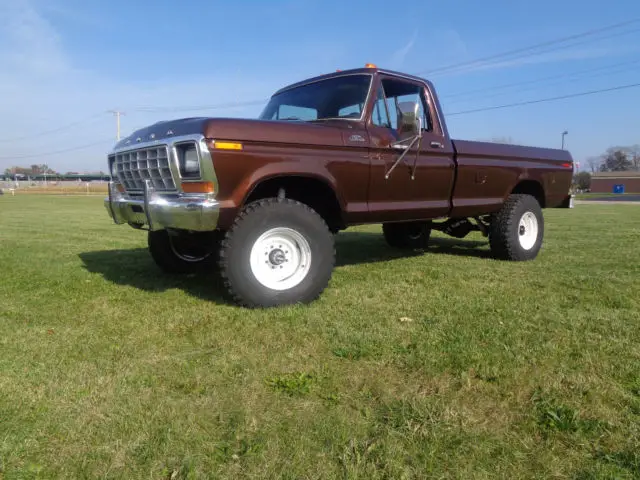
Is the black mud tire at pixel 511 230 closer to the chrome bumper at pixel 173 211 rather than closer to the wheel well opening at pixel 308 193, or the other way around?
the wheel well opening at pixel 308 193

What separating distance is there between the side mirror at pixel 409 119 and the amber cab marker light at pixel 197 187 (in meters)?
2.02

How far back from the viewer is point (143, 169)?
4.30 m

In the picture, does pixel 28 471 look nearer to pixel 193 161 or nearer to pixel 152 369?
pixel 152 369

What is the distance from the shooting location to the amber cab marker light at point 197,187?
374 centimetres

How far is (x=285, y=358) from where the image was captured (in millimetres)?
2910

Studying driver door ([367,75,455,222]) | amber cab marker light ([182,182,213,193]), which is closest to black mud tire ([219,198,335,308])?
amber cab marker light ([182,182,213,193])

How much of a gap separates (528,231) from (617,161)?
109383 mm

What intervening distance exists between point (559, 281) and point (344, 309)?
2499mm

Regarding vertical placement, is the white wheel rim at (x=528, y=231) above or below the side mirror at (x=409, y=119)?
below

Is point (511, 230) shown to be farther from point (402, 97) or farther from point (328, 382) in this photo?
point (328, 382)

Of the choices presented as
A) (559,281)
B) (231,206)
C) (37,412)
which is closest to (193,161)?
(231,206)

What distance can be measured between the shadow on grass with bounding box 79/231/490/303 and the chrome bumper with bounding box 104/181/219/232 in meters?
0.83

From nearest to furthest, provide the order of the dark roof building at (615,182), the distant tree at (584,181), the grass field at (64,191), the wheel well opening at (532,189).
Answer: the wheel well opening at (532,189) → the grass field at (64,191) → the dark roof building at (615,182) → the distant tree at (584,181)

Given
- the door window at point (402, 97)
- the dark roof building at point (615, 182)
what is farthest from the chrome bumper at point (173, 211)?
the dark roof building at point (615, 182)
